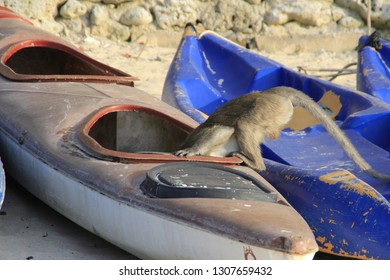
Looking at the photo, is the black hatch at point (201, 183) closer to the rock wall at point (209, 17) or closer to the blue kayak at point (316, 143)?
the blue kayak at point (316, 143)

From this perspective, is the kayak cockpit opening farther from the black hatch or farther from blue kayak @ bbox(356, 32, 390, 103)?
blue kayak @ bbox(356, 32, 390, 103)

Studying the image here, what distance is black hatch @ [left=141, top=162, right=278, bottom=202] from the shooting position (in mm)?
4836

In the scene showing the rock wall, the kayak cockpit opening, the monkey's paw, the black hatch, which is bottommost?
the rock wall

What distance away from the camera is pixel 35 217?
580 centimetres

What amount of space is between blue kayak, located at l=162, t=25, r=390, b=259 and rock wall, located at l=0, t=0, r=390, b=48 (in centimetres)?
231

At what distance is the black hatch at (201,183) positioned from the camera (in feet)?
15.9

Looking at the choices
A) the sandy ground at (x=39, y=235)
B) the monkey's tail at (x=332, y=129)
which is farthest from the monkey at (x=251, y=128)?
the sandy ground at (x=39, y=235)

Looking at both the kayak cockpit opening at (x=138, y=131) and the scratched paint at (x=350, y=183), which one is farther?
the kayak cockpit opening at (x=138, y=131)

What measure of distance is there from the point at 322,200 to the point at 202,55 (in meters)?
3.07

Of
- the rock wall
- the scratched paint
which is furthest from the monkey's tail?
the rock wall

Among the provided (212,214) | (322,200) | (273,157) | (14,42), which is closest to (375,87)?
(273,157)

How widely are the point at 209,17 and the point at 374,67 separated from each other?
330 cm

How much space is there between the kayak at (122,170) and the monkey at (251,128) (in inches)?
8.1
